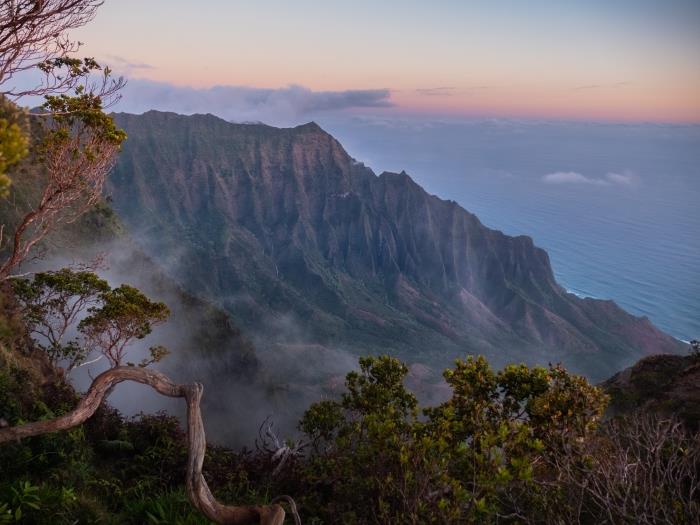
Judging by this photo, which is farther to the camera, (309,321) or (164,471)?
(309,321)

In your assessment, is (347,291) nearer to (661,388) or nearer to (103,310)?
(661,388)

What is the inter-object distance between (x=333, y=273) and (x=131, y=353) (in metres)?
133

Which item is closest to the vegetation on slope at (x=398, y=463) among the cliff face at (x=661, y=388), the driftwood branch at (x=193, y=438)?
the driftwood branch at (x=193, y=438)

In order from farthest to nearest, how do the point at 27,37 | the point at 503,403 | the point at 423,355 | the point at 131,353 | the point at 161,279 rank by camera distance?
1. the point at 423,355
2. the point at 161,279
3. the point at 131,353
4. the point at 503,403
5. the point at 27,37

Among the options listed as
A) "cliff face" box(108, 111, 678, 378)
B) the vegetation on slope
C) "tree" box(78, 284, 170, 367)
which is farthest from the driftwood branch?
"cliff face" box(108, 111, 678, 378)

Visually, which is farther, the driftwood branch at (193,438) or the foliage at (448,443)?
the foliage at (448,443)

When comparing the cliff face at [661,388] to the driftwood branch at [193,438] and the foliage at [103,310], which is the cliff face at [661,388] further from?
the foliage at [103,310]

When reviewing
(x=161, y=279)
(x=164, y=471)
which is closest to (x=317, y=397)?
(x=161, y=279)

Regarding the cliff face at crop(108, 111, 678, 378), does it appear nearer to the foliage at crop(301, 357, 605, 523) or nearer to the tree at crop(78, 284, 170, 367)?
the tree at crop(78, 284, 170, 367)

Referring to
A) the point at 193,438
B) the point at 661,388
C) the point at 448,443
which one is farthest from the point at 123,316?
the point at 661,388

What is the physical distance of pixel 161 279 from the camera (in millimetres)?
72500

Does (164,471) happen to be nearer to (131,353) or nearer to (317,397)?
(131,353)

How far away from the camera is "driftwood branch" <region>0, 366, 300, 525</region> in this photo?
266 inches

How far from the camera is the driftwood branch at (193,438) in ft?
22.2
